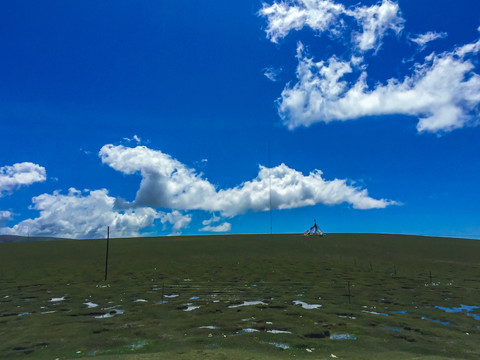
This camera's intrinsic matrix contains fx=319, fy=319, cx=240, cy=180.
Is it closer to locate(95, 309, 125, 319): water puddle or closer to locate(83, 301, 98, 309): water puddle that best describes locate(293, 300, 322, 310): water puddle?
locate(95, 309, 125, 319): water puddle

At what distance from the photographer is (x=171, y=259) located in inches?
1863

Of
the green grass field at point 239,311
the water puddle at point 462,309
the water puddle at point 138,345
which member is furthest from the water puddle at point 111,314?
the water puddle at point 462,309

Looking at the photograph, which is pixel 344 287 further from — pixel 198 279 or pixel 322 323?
pixel 198 279

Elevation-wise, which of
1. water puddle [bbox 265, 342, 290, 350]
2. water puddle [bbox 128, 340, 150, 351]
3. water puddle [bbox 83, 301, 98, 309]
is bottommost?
water puddle [bbox 83, 301, 98, 309]

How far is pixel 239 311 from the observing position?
19141 millimetres

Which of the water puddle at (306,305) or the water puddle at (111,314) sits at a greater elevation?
the water puddle at (306,305)

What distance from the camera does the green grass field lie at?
43.9ft

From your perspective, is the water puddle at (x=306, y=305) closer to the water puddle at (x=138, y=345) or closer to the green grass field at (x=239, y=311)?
the green grass field at (x=239, y=311)

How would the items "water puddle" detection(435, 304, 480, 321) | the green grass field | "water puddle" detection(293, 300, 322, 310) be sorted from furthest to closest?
"water puddle" detection(293, 300, 322, 310) < "water puddle" detection(435, 304, 480, 321) < the green grass field

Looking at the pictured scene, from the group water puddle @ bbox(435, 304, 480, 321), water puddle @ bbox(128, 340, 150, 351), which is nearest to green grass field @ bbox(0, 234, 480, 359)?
water puddle @ bbox(128, 340, 150, 351)

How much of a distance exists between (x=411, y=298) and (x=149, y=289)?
20.8 m

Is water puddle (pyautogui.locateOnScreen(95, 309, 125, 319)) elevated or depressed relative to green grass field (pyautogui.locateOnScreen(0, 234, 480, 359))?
depressed

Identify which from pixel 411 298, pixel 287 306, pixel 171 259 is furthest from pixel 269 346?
pixel 171 259

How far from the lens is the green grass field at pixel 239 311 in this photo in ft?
43.9
